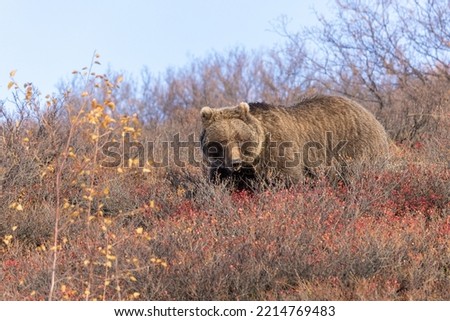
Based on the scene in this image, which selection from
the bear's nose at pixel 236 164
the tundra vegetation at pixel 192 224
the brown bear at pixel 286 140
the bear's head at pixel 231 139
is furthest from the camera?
the brown bear at pixel 286 140

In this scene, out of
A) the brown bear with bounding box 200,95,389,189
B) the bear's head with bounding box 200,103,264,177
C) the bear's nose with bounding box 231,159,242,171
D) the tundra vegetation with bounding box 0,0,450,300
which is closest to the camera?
the tundra vegetation with bounding box 0,0,450,300

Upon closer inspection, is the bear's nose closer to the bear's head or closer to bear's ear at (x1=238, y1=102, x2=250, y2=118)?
the bear's head

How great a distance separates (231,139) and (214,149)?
0.83ft

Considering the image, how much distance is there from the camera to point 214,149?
335 inches

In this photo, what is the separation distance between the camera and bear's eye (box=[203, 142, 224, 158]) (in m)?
8.43

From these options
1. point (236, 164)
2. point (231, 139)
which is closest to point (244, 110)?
point (231, 139)

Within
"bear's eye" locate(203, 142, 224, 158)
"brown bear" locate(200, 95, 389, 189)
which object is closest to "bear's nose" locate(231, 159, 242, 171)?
"brown bear" locate(200, 95, 389, 189)

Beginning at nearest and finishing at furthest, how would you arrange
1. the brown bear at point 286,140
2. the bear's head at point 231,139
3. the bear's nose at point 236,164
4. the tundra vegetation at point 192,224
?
1. the tundra vegetation at point 192,224
2. the bear's nose at point 236,164
3. the bear's head at point 231,139
4. the brown bear at point 286,140

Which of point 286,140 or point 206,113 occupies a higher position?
point 206,113

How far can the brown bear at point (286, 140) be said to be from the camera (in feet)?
27.8

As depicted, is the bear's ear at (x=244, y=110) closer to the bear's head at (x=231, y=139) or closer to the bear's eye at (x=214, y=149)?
the bear's head at (x=231, y=139)

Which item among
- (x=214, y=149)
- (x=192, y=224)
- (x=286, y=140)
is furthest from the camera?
(x=286, y=140)

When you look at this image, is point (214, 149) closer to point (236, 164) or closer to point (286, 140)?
point (236, 164)

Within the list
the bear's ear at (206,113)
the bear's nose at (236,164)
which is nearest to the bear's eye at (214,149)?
the bear's nose at (236,164)
